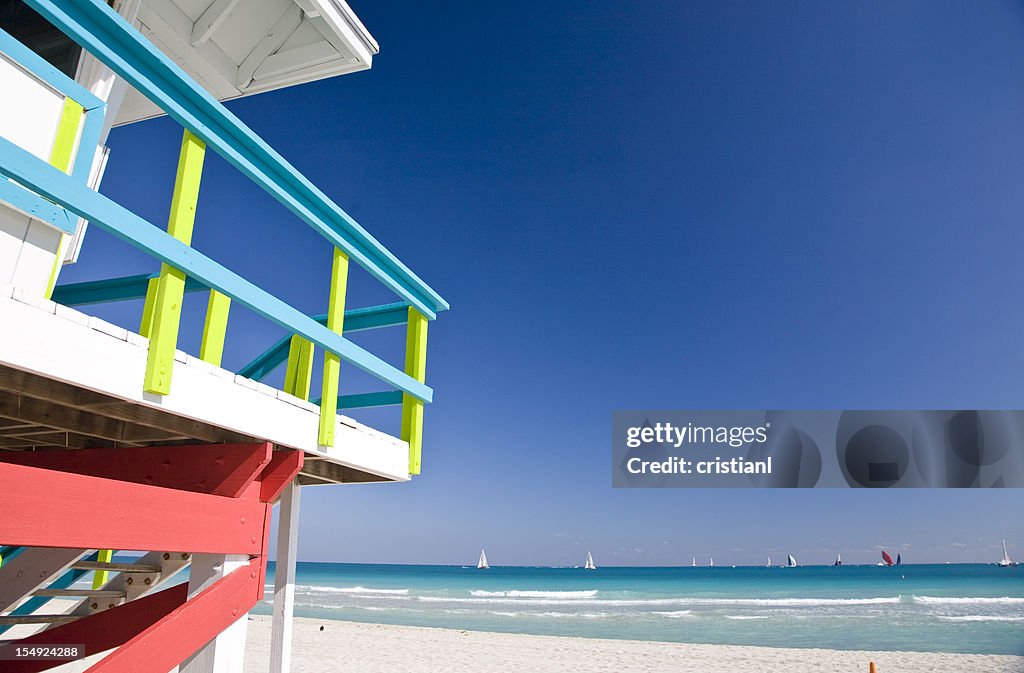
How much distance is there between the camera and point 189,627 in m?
2.28

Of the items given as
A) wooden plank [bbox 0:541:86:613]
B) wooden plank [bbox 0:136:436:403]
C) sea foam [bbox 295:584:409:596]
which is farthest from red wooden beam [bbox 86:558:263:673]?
sea foam [bbox 295:584:409:596]

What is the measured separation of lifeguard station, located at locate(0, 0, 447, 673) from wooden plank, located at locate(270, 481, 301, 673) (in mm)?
11

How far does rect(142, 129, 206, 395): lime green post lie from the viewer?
2178mm

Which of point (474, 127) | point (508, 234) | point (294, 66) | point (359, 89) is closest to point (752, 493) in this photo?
point (508, 234)

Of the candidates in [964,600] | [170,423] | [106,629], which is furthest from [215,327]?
[964,600]

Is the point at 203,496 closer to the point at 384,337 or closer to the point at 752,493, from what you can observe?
the point at 384,337

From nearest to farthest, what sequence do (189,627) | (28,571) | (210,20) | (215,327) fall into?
(189,627) < (215,327) < (28,571) < (210,20)

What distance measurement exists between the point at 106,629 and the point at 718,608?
133ft

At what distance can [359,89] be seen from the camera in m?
20.8

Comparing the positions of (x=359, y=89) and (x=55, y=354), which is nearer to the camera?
(x=55, y=354)

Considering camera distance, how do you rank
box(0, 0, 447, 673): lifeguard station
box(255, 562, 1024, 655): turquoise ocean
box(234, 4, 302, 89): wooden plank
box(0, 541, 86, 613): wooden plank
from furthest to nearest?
box(255, 562, 1024, 655): turquoise ocean → box(234, 4, 302, 89): wooden plank → box(0, 541, 86, 613): wooden plank → box(0, 0, 447, 673): lifeguard station

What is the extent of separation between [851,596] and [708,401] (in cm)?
1488

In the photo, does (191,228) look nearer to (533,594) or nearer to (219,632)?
(219,632)

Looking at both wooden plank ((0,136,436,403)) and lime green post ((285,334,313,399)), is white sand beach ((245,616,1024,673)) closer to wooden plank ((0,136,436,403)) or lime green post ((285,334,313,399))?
lime green post ((285,334,313,399))
